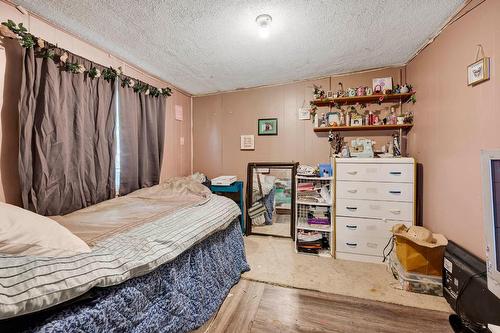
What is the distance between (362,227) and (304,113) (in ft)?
5.52

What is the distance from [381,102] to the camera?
2816mm

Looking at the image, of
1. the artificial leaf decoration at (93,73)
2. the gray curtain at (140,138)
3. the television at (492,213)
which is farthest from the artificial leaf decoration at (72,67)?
the television at (492,213)

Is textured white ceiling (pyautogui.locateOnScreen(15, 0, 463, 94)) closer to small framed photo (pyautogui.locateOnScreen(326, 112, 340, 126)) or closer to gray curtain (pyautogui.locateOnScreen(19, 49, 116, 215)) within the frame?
gray curtain (pyautogui.locateOnScreen(19, 49, 116, 215))

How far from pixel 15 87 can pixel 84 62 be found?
0.56 metres

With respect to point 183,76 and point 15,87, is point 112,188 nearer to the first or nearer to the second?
point 15,87

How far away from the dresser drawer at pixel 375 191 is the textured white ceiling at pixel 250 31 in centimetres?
143

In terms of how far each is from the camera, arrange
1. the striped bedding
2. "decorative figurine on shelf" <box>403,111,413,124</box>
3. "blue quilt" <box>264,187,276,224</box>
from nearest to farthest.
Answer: the striped bedding
"decorative figurine on shelf" <box>403,111,413,124</box>
"blue quilt" <box>264,187,276,224</box>

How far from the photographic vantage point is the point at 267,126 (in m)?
3.37

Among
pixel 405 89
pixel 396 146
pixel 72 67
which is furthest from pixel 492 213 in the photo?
pixel 72 67

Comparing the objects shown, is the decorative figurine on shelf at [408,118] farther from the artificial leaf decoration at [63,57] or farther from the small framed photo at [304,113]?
the artificial leaf decoration at [63,57]

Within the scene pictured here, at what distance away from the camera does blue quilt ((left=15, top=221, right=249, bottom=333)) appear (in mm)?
870

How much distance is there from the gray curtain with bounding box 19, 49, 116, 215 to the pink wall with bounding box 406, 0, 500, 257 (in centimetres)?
312

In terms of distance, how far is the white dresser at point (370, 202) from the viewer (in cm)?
231

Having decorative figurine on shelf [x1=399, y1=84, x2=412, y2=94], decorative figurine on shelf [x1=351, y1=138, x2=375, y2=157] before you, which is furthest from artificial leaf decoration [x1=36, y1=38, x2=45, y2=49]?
decorative figurine on shelf [x1=399, y1=84, x2=412, y2=94]
